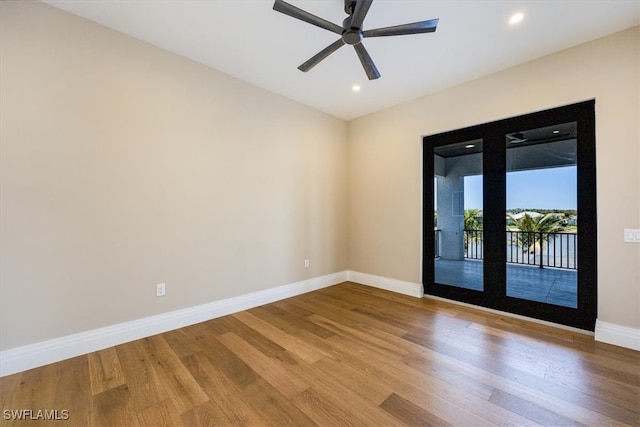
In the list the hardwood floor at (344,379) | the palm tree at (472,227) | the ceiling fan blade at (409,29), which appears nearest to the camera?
the hardwood floor at (344,379)

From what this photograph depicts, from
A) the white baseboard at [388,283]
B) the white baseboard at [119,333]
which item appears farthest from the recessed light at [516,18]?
the white baseboard at [119,333]

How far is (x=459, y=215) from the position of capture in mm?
3559

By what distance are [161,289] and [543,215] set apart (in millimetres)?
4212

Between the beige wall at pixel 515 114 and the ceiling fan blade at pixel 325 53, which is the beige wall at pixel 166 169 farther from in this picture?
the ceiling fan blade at pixel 325 53

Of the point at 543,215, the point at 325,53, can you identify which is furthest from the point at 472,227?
the point at 325,53

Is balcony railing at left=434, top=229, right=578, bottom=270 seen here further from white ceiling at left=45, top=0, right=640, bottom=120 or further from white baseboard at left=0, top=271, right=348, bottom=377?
white baseboard at left=0, top=271, right=348, bottom=377

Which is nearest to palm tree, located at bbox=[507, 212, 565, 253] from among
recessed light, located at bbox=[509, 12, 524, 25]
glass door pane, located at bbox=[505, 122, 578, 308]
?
glass door pane, located at bbox=[505, 122, 578, 308]

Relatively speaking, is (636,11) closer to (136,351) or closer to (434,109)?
(434,109)

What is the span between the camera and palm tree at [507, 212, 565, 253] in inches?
114

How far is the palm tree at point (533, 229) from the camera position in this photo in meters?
2.89

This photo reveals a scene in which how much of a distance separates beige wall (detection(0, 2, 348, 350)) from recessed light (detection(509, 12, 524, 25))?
2.69 meters

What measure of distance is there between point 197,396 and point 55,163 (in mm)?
2180

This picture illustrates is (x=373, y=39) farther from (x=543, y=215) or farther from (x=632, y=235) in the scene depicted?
(x=632, y=235)

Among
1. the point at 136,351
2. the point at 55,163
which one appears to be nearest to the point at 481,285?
the point at 136,351
